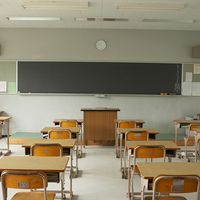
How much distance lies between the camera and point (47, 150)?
13.0 feet

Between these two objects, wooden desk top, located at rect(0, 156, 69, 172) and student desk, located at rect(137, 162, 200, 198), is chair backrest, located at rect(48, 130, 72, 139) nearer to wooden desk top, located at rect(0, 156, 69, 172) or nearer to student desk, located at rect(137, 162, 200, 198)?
wooden desk top, located at rect(0, 156, 69, 172)

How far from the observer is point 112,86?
29.8 ft

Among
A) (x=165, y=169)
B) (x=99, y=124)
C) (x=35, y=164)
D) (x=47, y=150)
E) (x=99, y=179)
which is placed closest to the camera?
(x=165, y=169)

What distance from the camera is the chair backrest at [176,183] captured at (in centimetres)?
261

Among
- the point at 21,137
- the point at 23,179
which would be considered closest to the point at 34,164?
the point at 23,179

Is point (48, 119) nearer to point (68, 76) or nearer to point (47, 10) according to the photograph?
point (68, 76)

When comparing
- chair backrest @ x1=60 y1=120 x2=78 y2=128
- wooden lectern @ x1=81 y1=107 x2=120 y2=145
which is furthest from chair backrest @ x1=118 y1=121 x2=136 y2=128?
wooden lectern @ x1=81 y1=107 x2=120 y2=145

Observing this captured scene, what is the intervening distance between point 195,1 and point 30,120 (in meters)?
5.37

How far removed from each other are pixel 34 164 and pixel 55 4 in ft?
13.8

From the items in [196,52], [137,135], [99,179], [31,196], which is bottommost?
[99,179]

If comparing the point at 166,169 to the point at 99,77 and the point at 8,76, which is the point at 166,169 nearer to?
the point at 99,77

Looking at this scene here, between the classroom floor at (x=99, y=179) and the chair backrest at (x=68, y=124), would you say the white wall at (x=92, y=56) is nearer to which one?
the classroom floor at (x=99, y=179)

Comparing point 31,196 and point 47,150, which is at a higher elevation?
point 47,150

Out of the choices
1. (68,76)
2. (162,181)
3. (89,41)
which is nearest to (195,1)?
(89,41)
